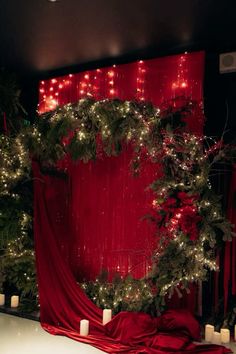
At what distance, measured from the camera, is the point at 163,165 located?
153 inches

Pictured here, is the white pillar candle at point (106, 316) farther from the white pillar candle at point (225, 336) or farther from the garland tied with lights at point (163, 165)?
the white pillar candle at point (225, 336)

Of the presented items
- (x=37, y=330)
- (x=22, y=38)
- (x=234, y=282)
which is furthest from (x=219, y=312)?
(x=22, y=38)

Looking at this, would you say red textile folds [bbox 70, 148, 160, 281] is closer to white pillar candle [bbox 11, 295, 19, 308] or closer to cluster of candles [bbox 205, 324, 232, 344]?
white pillar candle [bbox 11, 295, 19, 308]

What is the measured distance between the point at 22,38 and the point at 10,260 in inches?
96.6

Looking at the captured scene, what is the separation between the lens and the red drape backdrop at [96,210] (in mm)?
4078

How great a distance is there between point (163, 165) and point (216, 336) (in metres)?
1.64

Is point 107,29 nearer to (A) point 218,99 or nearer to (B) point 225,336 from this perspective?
(A) point 218,99

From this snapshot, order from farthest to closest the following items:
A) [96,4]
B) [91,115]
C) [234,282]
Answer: [91,115] < [234,282] < [96,4]

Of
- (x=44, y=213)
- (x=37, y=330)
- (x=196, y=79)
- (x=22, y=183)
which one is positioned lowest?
(x=37, y=330)

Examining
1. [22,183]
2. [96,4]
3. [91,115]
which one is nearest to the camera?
[96,4]

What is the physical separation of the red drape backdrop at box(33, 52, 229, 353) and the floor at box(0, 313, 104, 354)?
101 millimetres

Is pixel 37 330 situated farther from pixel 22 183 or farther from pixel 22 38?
pixel 22 38

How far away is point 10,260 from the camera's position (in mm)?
4602

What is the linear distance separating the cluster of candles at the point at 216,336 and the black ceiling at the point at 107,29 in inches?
111
